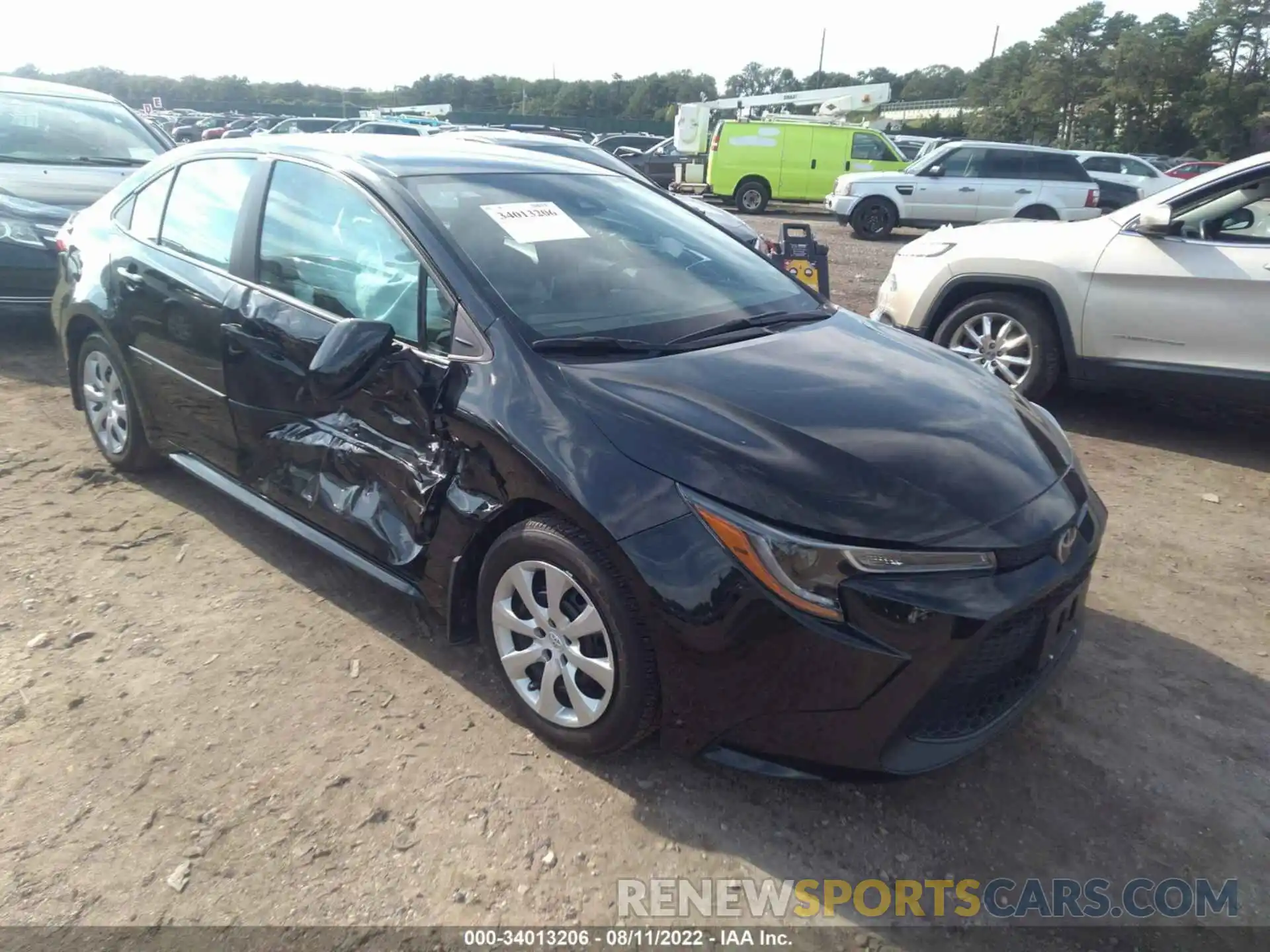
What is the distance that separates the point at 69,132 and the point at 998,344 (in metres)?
7.16

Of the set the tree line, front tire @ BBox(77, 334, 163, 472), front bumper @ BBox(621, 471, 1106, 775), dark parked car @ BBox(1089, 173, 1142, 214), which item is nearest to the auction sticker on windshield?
front bumper @ BBox(621, 471, 1106, 775)

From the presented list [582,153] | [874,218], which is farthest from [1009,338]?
[874,218]

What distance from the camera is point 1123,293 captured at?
5.28 m

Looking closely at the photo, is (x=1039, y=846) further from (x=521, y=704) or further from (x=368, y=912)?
(x=368, y=912)

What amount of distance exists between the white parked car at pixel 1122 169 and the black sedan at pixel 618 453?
17462 millimetres

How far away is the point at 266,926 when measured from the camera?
2137 millimetres

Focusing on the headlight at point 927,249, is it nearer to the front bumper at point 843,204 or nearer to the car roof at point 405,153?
the car roof at point 405,153

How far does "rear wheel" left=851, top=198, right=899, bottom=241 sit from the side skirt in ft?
48.4

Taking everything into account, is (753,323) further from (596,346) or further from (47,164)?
(47,164)

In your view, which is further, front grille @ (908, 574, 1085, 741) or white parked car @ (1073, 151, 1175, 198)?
white parked car @ (1073, 151, 1175, 198)

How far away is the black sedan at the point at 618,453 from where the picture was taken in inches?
87.4

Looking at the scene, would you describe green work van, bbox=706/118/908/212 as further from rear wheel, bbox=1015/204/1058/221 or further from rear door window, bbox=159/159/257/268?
rear door window, bbox=159/159/257/268

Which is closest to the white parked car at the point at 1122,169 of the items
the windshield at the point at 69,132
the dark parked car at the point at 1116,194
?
the dark parked car at the point at 1116,194

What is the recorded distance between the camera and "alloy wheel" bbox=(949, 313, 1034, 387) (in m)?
5.68
